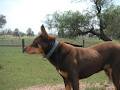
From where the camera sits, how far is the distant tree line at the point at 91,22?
2645 centimetres

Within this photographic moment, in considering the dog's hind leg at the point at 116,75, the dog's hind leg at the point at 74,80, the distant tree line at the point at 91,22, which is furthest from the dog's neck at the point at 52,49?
the distant tree line at the point at 91,22

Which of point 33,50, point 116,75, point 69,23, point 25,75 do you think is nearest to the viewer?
point 33,50

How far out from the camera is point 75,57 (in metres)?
6.94

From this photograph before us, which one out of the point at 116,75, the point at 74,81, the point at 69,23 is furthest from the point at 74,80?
the point at 69,23

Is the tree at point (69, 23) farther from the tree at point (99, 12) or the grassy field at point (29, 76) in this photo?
the grassy field at point (29, 76)

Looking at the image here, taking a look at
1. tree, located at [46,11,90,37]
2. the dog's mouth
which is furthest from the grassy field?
tree, located at [46,11,90,37]

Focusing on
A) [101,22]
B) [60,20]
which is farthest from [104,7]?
[60,20]

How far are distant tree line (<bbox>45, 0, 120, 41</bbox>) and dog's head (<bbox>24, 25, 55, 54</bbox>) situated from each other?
59.8ft

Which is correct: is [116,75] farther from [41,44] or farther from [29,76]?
[29,76]

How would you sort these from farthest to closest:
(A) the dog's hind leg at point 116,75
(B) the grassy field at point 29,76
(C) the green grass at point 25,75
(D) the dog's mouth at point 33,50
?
(C) the green grass at point 25,75 → (B) the grassy field at point 29,76 → (A) the dog's hind leg at point 116,75 → (D) the dog's mouth at point 33,50

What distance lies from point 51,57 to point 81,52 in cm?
66

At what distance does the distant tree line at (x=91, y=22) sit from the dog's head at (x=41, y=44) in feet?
59.8

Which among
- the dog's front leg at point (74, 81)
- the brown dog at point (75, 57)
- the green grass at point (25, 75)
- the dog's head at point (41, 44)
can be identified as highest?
the dog's head at point (41, 44)

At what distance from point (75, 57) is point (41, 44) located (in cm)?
74
